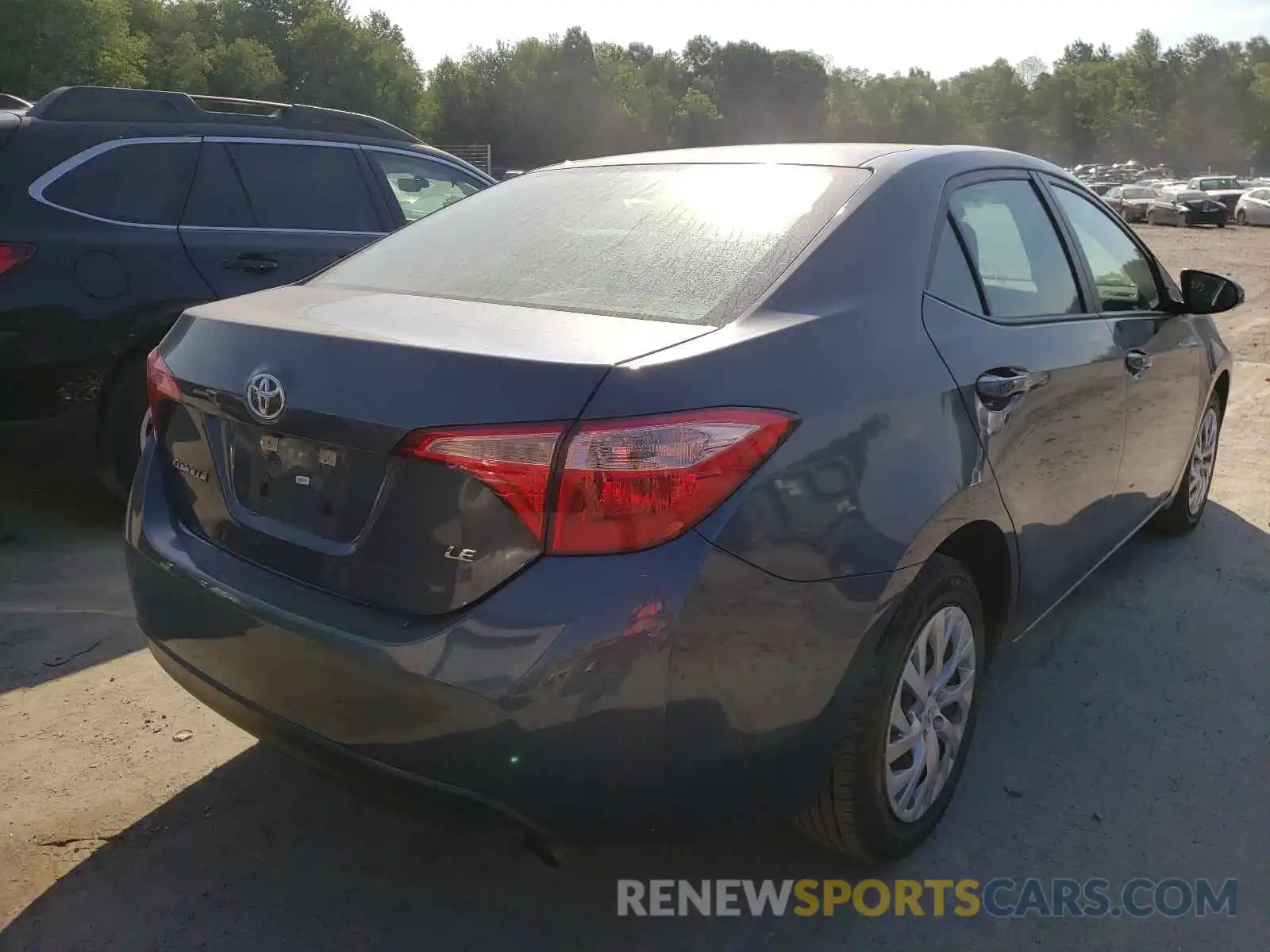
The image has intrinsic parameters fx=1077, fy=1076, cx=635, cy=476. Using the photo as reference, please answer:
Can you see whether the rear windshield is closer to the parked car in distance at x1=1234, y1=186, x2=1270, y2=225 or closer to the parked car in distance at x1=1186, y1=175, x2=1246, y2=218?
the parked car in distance at x1=1234, y1=186, x2=1270, y2=225

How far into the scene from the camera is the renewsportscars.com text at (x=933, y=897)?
7.99 feet

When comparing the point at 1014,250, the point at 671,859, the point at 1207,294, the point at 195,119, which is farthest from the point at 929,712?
the point at 195,119

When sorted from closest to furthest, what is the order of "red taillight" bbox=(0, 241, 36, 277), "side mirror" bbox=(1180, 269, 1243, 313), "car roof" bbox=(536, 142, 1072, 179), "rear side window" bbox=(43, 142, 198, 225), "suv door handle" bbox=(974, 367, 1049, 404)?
"suv door handle" bbox=(974, 367, 1049, 404), "car roof" bbox=(536, 142, 1072, 179), "side mirror" bbox=(1180, 269, 1243, 313), "red taillight" bbox=(0, 241, 36, 277), "rear side window" bbox=(43, 142, 198, 225)

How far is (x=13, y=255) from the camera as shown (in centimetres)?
412

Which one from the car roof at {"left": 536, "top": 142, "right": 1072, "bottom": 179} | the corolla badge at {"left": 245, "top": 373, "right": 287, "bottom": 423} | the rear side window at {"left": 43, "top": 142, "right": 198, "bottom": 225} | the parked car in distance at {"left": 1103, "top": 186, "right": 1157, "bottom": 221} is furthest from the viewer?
the parked car in distance at {"left": 1103, "top": 186, "right": 1157, "bottom": 221}

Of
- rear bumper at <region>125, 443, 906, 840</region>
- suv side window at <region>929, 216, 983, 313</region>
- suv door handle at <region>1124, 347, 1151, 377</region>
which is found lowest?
rear bumper at <region>125, 443, 906, 840</region>

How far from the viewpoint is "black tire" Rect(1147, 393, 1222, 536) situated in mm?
4605

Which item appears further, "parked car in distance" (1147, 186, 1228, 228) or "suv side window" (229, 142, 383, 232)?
"parked car in distance" (1147, 186, 1228, 228)

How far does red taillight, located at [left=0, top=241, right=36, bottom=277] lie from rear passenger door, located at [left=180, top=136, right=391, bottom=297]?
66cm

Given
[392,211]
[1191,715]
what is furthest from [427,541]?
[392,211]

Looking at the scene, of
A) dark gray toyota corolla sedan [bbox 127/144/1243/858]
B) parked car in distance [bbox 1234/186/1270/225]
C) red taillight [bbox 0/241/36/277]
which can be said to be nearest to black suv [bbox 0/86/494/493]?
red taillight [bbox 0/241/36/277]

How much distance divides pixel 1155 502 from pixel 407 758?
10.7 ft

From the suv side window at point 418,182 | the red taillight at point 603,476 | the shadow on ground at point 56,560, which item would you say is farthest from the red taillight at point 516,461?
the suv side window at point 418,182

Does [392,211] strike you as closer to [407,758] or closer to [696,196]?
[696,196]
